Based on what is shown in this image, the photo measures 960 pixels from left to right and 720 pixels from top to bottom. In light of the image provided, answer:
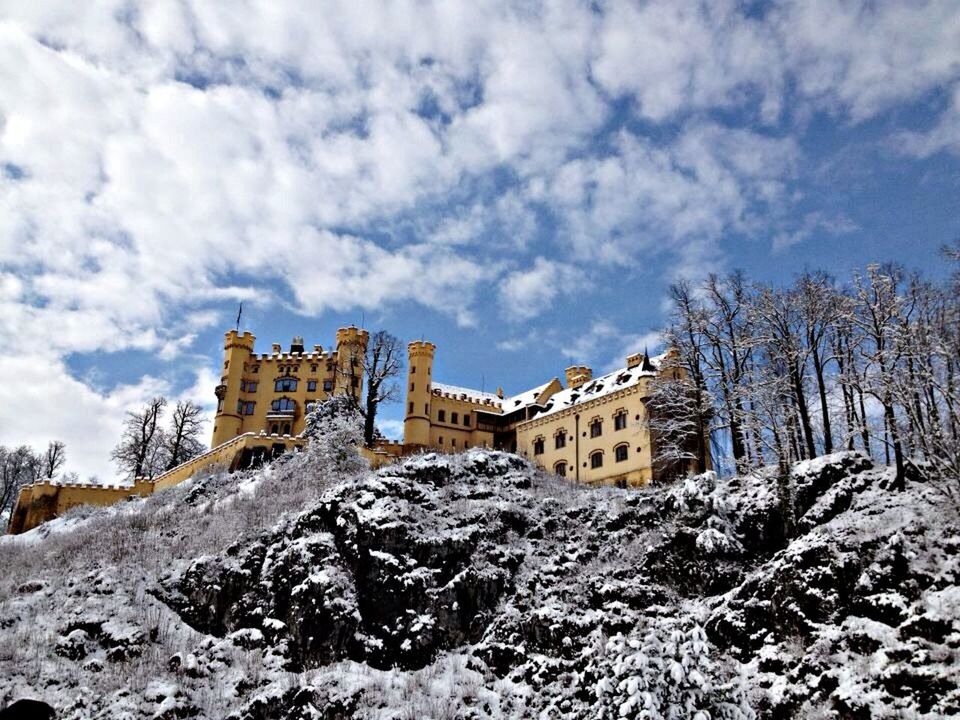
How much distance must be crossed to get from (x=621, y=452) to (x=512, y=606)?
23.2 meters

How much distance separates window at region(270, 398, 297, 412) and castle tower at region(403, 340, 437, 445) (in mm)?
9257

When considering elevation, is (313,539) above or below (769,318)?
below

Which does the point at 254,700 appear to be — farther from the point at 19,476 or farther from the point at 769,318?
the point at 19,476

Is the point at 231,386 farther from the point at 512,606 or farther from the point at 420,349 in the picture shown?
the point at 512,606

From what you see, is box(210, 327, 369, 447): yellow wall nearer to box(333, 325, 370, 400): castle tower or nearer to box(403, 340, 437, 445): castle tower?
box(333, 325, 370, 400): castle tower

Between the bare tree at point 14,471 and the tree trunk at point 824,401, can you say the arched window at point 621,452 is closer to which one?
the tree trunk at point 824,401

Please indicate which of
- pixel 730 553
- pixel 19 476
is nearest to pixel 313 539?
pixel 730 553

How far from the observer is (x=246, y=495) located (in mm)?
48031

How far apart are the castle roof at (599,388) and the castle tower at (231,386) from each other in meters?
23.7

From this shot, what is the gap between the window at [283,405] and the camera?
214 ft

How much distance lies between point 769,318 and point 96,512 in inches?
1639

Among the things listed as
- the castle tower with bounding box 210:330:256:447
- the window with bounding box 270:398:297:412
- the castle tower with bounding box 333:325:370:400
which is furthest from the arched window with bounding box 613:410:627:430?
the castle tower with bounding box 210:330:256:447

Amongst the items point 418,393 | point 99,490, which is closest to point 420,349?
point 418,393

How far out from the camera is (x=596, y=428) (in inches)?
2240
